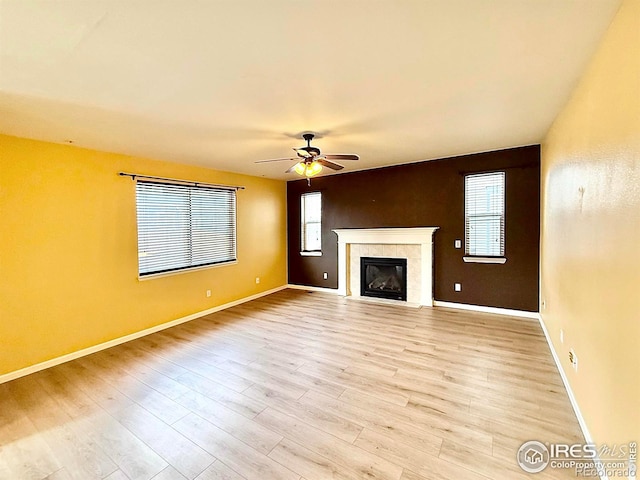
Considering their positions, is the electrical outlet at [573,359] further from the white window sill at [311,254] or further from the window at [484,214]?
the white window sill at [311,254]

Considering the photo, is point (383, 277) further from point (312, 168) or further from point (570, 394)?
point (570, 394)

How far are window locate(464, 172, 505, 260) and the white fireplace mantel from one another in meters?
0.60

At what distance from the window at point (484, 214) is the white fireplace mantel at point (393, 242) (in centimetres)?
60

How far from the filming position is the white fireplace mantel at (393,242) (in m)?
5.18

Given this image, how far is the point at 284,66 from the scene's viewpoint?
194 centimetres

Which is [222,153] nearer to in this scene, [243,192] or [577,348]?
[243,192]

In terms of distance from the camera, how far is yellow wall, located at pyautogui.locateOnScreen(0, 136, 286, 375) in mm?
3062

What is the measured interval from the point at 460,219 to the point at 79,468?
5.29 m

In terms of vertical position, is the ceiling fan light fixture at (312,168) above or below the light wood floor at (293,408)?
above

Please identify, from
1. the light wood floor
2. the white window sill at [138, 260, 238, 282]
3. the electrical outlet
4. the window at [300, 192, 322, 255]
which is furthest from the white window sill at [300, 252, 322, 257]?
the electrical outlet

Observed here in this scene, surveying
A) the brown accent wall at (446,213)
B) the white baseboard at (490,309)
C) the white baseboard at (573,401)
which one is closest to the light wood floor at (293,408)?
the white baseboard at (573,401)

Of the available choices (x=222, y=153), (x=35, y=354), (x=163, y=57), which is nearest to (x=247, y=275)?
(x=222, y=153)

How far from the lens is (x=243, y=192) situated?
228 inches

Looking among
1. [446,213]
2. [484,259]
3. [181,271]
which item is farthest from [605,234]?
[181,271]
